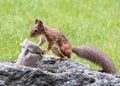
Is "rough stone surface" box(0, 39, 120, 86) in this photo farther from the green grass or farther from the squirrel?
the green grass

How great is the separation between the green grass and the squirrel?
8.07 feet

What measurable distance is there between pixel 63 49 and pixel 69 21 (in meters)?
5.69

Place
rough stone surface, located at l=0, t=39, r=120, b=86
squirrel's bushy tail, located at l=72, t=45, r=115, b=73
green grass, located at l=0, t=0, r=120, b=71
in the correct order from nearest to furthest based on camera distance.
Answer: rough stone surface, located at l=0, t=39, r=120, b=86 < squirrel's bushy tail, located at l=72, t=45, r=115, b=73 < green grass, located at l=0, t=0, r=120, b=71

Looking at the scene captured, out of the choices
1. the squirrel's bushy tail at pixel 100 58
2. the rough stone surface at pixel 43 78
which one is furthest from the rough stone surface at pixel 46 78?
the squirrel's bushy tail at pixel 100 58

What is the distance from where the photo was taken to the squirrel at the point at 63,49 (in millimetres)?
5105

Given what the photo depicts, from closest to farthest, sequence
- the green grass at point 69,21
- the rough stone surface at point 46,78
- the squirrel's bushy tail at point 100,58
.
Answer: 1. the rough stone surface at point 46,78
2. the squirrel's bushy tail at point 100,58
3. the green grass at point 69,21

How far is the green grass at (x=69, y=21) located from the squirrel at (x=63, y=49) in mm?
2461

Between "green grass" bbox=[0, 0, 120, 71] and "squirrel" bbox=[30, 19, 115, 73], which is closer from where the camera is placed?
"squirrel" bbox=[30, 19, 115, 73]

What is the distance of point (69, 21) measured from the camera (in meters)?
11.0

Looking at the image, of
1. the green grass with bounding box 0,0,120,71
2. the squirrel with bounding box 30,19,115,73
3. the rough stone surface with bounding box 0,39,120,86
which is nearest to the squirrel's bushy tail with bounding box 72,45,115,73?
the squirrel with bounding box 30,19,115,73

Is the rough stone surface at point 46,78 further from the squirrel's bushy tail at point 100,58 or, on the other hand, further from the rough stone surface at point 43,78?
the squirrel's bushy tail at point 100,58

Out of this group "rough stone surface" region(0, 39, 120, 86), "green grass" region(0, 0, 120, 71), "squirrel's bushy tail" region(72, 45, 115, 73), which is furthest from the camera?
"green grass" region(0, 0, 120, 71)

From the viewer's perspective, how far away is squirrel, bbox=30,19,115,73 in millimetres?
5105

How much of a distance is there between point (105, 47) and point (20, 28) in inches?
69.3
